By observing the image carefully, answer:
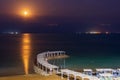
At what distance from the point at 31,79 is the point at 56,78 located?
1.39 meters

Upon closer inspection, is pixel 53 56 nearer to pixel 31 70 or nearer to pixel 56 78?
pixel 31 70

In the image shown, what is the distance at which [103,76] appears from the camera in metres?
19.0

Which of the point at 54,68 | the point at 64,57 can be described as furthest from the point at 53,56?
the point at 54,68

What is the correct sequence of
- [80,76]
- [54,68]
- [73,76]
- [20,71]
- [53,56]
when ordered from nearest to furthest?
[80,76] < [73,76] < [54,68] < [20,71] < [53,56]

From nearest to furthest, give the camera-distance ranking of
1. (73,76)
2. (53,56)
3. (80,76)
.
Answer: (80,76) < (73,76) < (53,56)

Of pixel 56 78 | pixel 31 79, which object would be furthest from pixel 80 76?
pixel 31 79

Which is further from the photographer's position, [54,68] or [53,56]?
[53,56]

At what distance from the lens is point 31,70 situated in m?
32.0

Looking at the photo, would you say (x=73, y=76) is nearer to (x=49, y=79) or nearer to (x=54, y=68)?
(x=49, y=79)

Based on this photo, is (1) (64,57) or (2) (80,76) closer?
(2) (80,76)

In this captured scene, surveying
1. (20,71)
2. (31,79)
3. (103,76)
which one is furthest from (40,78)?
(20,71)

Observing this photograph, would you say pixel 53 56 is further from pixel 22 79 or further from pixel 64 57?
pixel 22 79

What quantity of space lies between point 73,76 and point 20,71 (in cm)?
1228

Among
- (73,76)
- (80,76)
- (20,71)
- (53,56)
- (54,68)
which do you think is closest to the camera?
(80,76)
